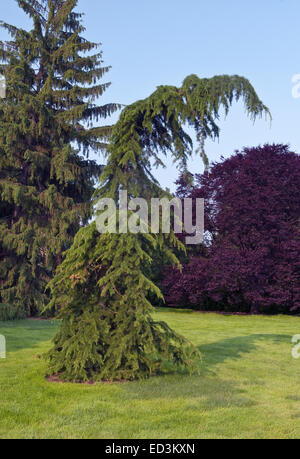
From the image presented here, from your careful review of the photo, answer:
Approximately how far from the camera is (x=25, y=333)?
11.8 m

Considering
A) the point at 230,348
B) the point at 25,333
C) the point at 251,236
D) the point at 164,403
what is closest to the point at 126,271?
the point at 164,403

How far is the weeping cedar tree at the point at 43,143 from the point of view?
51.6ft

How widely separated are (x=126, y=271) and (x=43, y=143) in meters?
13.0

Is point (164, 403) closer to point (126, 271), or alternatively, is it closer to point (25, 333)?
point (126, 271)

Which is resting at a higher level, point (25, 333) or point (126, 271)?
point (126, 271)

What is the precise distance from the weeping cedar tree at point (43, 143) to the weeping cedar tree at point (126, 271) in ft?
30.8

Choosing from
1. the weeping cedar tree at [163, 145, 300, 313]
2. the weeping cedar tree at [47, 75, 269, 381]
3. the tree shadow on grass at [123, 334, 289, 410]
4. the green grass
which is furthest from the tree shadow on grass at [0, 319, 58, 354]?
the weeping cedar tree at [163, 145, 300, 313]

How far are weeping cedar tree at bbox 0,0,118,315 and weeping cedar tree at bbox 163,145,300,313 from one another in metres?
6.73

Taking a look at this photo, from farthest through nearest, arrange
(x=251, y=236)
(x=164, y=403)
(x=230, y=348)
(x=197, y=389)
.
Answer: (x=251, y=236) → (x=230, y=348) → (x=197, y=389) → (x=164, y=403)

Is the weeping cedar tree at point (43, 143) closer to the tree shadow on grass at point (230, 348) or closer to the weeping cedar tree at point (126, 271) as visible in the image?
the tree shadow on grass at point (230, 348)

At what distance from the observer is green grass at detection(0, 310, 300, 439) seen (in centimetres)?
412

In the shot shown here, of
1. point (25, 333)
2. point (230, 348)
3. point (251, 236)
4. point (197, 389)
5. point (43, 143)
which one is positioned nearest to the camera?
point (197, 389)

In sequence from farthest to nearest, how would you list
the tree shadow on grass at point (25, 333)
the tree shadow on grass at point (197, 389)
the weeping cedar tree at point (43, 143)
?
the weeping cedar tree at point (43, 143), the tree shadow on grass at point (25, 333), the tree shadow on grass at point (197, 389)

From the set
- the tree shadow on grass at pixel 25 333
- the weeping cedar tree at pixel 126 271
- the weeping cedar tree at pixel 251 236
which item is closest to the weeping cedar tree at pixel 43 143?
the tree shadow on grass at pixel 25 333
